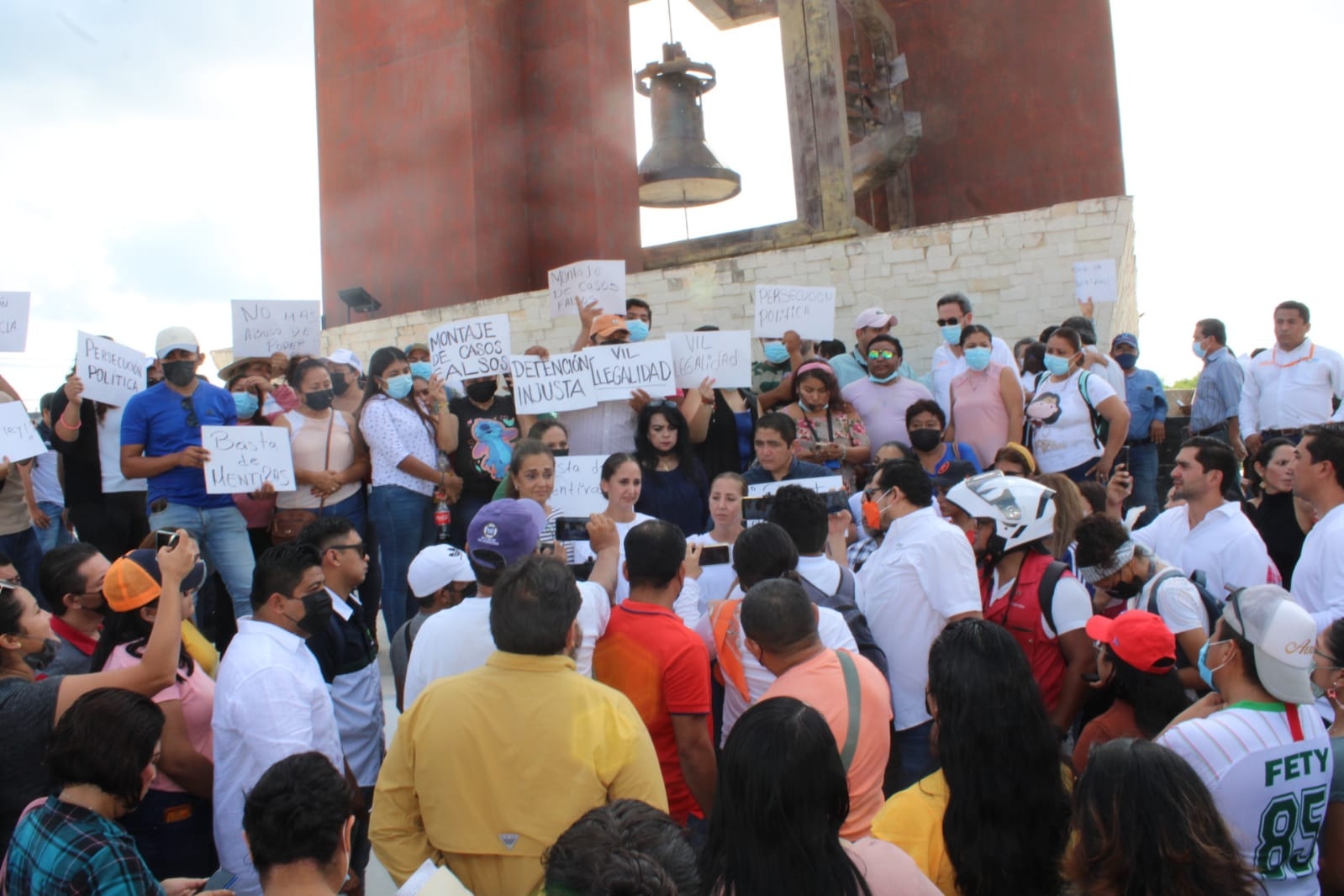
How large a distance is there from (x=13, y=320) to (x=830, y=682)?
19.3 ft

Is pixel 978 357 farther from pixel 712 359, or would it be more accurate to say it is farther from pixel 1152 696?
pixel 1152 696

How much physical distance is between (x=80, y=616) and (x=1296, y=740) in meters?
3.68

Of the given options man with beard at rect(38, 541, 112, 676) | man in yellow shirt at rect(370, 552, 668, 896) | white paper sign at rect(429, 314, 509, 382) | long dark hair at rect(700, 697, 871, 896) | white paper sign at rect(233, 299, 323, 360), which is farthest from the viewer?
white paper sign at rect(233, 299, 323, 360)

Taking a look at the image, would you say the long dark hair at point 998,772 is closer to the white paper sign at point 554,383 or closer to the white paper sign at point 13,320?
the white paper sign at point 554,383

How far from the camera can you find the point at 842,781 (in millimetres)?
2059

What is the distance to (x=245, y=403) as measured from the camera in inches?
255

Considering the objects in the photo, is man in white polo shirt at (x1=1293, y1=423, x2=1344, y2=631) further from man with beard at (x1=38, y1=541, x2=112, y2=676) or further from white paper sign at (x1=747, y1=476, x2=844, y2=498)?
man with beard at (x1=38, y1=541, x2=112, y2=676)

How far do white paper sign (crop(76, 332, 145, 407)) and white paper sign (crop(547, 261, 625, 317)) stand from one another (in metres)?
2.72

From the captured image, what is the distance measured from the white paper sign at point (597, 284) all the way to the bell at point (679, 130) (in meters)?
6.63

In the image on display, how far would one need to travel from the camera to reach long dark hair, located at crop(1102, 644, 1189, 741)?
321 centimetres

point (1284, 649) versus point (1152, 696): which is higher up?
point (1284, 649)

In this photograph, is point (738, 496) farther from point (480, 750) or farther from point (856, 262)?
point (856, 262)

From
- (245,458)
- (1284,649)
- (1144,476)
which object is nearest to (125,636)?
(245,458)

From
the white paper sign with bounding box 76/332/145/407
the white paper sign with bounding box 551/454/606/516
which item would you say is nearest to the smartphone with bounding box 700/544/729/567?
the white paper sign with bounding box 551/454/606/516
